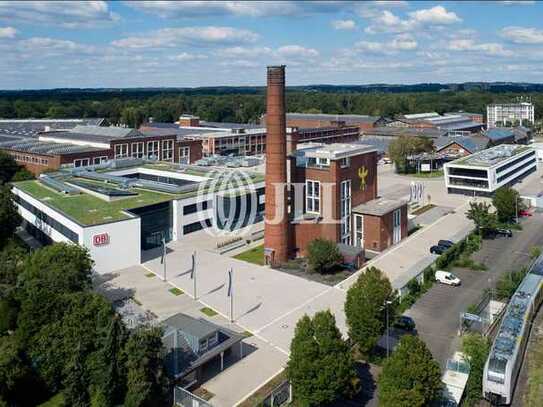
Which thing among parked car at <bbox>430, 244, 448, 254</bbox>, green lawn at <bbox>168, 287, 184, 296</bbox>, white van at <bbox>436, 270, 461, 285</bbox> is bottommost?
green lawn at <bbox>168, 287, 184, 296</bbox>

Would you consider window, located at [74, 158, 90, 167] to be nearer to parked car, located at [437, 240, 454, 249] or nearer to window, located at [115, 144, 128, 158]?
window, located at [115, 144, 128, 158]

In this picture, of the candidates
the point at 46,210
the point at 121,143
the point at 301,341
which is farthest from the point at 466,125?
the point at 301,341

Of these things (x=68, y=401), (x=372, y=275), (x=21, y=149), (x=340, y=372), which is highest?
(x=21, y=149)

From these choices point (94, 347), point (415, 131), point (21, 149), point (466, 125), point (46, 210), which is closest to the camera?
point (94, 347)

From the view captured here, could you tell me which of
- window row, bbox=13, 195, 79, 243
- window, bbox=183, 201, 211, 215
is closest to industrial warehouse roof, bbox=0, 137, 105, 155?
window row, bbox=13, 195, 79, 243

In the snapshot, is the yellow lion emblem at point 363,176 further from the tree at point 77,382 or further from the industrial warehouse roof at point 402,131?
the industrial warehouse roof at point 402,131

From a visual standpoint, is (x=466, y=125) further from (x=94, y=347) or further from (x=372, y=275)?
(x=94, y=347)
